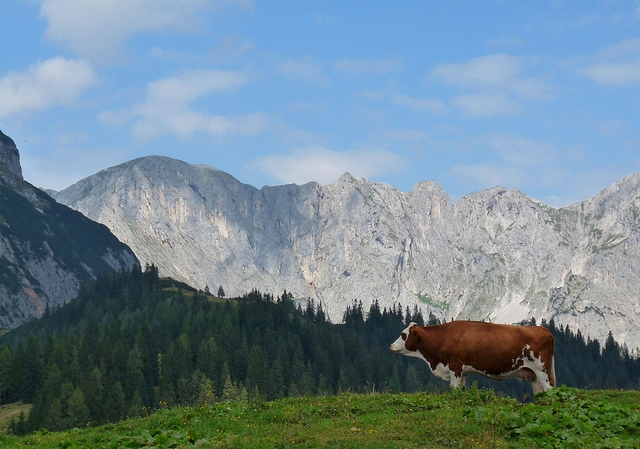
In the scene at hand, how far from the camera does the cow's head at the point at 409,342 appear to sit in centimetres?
3081

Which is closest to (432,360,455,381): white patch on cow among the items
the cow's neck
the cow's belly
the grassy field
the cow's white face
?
the cow's neck

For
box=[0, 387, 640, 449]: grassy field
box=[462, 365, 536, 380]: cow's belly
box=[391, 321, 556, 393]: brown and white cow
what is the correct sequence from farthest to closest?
Answer: box=[462, 365, 536, 380]: cow's belly → box=[391, 321, 556, 393]: brown and white cow → box=[0, 387, 640, 449]: grassy field

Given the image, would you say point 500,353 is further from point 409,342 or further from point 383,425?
point 383,425

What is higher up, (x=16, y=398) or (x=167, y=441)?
(x=167, y=441)

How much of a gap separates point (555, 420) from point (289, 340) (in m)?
182

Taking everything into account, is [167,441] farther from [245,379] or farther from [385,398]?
[245,379]

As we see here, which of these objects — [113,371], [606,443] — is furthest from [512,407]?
[113,371]

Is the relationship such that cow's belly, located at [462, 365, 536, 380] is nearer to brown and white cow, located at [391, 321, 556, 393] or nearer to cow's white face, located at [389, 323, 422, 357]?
brown and white cow, located at [391, 321, 556, 393]

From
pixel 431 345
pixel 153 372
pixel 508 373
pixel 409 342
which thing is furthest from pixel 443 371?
pixel 153 372

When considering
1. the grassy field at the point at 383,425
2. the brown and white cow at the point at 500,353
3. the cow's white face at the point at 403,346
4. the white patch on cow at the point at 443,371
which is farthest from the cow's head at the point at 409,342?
the grassy field at the point at 383,425

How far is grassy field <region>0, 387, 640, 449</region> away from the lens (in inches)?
779

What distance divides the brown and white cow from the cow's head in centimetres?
210

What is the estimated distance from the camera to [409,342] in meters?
31.3

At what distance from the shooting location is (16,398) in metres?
143
